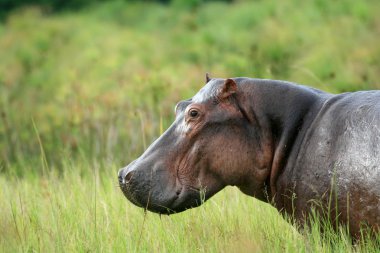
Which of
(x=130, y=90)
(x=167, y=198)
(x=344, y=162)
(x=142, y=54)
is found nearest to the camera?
(x=344, y=162)

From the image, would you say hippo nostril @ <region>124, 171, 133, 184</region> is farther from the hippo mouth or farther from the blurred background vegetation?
the blurred background vegetation

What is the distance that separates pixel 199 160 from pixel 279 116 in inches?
15.6

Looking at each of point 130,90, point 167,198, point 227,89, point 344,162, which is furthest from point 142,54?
point 344,162

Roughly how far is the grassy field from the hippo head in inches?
7.9

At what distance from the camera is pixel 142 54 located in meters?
15.2

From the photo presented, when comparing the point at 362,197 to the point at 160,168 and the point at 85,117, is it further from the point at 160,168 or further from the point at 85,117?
the point at 85,117

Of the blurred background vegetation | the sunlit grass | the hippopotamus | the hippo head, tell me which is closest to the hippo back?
the hippopotamus

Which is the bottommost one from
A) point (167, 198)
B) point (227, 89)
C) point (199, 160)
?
point (167, 198)

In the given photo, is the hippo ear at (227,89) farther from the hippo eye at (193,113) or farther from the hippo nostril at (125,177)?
the hippo nostril at (125,177)

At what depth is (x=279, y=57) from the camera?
40.8ft

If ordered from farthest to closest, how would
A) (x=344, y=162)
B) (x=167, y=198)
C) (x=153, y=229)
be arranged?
(x=153, y=229), (x=167, y=198), (x=344, y=162)

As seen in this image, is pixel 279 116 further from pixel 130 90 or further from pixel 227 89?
pixel 130 90

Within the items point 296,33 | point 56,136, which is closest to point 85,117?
point 56,136

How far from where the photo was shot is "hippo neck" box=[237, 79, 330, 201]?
12.0 feet
